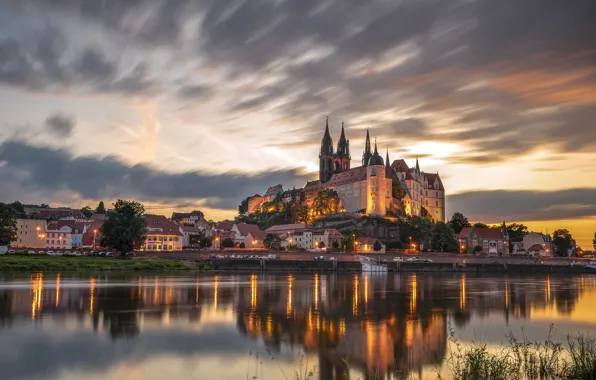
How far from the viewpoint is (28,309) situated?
30516mm

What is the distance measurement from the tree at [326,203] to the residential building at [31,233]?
73540 mm

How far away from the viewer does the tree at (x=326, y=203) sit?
167 m

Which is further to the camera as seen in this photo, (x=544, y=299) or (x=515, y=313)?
(x=544, y=299)

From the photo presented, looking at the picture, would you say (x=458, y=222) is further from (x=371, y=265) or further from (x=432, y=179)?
(x=371, y=265)

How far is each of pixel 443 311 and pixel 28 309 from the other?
22004mm

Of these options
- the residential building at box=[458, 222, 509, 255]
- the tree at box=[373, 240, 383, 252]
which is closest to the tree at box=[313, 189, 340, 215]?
Answer: the residential building at box=[458, 222, 509, 255]

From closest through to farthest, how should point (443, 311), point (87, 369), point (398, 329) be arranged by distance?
1. point (87, 369)
2. point (398, 329)
3. point (443, 311)

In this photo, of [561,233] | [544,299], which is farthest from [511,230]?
[544,299]

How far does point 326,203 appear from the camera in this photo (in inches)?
6609

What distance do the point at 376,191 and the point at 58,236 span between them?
7707 cm

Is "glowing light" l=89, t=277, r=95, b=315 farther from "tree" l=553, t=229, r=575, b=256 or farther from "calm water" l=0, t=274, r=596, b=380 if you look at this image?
"tree" l=553, t=229, r=575, b=256

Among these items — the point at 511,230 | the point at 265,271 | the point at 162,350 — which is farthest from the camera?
the point at 511,230

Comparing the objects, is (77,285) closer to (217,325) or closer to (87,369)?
(217,325)

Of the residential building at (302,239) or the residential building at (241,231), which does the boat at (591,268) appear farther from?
the residential building at (241,231)
